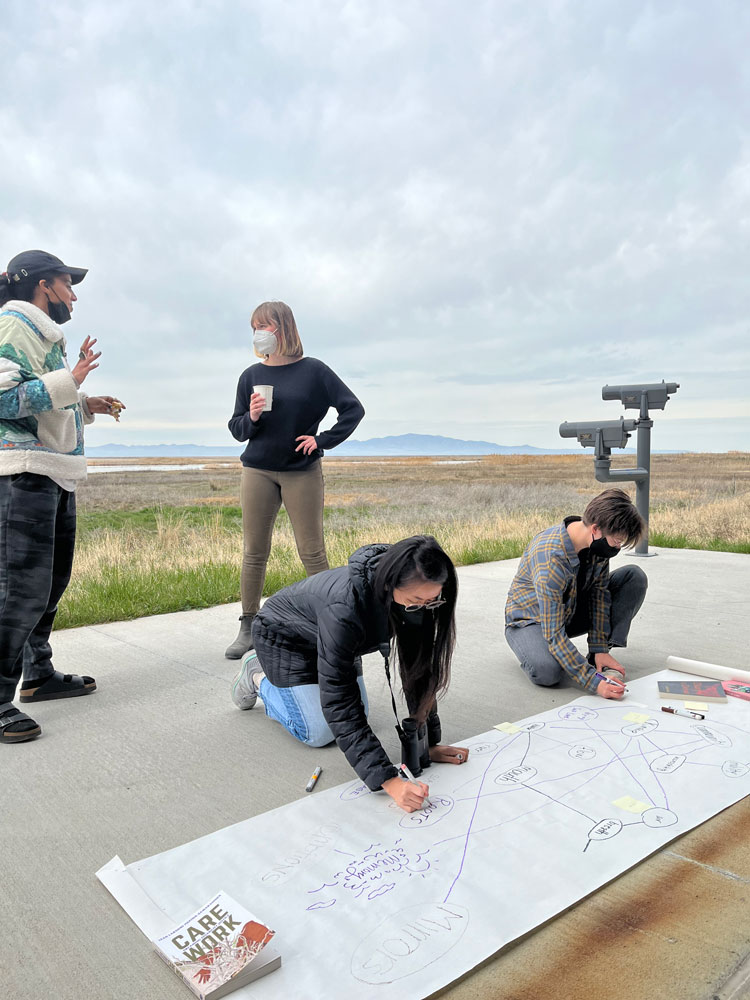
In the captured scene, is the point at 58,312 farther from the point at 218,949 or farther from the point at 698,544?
the point at 698,544

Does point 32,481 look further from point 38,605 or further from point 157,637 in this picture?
point 157,637

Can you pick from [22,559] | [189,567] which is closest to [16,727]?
[22,559]

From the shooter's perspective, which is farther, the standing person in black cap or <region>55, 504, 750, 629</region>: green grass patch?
<region>55, 504, 750, 629</region>: green grass patch

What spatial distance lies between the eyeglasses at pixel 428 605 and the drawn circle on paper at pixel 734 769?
1.05 metres

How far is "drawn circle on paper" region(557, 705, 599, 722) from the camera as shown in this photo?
2.71 meters

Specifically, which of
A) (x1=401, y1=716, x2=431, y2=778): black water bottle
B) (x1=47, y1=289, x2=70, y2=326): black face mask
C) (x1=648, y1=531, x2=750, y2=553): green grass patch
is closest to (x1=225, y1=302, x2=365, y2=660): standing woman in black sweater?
(x1=47, y1=289, x2=70, y2=326): black face mask

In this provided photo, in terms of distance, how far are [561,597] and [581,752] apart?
0.71 metres

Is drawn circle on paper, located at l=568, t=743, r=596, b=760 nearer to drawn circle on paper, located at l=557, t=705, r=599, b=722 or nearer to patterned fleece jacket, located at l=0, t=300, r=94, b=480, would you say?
drawn circle on paper, located at l=557, t=705, r=599, b=722

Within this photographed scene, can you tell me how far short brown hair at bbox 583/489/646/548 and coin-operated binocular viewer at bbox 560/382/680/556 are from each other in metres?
3.19

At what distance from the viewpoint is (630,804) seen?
2059 mm

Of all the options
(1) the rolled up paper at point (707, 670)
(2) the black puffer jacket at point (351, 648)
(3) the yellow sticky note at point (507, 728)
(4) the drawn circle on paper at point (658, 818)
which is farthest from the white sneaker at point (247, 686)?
(1) the rolled up paper at point (707, 670)

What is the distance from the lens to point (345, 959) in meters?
1.46

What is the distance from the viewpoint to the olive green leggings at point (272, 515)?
3.62m

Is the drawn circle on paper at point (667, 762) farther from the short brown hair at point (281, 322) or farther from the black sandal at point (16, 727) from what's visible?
the short brown hair at point (281, 322)
